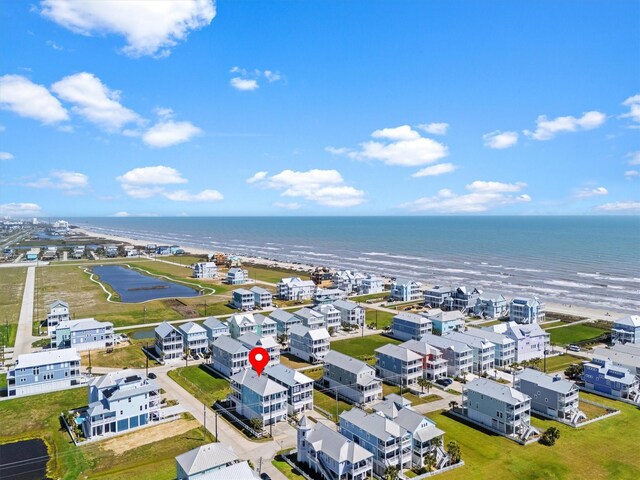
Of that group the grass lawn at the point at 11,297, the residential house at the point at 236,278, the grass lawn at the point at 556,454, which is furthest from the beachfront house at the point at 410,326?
the residential house at the point at 236,278

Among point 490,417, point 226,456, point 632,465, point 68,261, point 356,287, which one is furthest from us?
point 68,261

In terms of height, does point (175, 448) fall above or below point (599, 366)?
below

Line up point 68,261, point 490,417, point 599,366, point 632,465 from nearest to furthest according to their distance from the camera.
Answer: point 632,465 → point 490,417 → point 599,366 → point 68,261

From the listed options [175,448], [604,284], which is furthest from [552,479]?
[604,284]

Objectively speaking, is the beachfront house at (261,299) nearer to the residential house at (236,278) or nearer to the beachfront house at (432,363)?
the residential house at (236,278)

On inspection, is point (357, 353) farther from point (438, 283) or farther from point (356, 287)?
point (438, 283)


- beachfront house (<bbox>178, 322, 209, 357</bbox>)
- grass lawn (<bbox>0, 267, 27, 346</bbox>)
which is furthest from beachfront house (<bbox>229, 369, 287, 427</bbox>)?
grass lawn (<bbox>0, 267, 27, 346</bbox>)

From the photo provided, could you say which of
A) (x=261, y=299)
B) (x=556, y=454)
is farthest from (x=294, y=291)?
(x=556, y=454)

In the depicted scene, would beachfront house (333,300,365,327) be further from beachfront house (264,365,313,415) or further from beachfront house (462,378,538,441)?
beachfront house (462,378,538,441)
